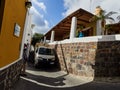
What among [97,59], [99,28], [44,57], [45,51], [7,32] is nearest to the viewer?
[7,32]

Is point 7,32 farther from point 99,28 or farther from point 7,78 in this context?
point 99,28

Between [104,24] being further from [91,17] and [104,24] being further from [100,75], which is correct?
[100,75]

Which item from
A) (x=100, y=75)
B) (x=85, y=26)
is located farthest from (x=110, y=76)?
(x=85, y=26)

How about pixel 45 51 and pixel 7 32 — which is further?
pixel 45 51

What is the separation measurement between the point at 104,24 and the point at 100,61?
21.0 ft

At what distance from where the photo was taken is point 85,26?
65.3 feet

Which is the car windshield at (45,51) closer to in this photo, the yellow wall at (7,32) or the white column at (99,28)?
the white column at (99,28)

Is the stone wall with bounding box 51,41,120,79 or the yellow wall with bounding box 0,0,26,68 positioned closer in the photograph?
the yellow wall with bounding box 0,0,26,68

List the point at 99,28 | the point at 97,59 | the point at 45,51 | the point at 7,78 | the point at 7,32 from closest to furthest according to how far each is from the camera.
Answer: the point at 7,32 → the point at 7,78 → the point at 97,59 → the point at 99,28 → the point at 45,51

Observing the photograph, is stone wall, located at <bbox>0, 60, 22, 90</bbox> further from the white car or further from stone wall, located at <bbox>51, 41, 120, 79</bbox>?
the white car

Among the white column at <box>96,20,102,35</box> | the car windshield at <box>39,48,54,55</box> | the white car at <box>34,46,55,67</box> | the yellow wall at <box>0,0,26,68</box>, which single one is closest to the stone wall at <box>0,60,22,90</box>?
the yellow wall at <box>0,0,26,68</box>

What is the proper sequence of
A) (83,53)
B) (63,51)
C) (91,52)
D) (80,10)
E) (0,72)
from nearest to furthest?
(0,72)
(91,52)
(83,53)
(80,10)
(63,51)

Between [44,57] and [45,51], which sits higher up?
[45,51]

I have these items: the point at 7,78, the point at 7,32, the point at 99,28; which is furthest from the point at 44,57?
the point at 7,32
